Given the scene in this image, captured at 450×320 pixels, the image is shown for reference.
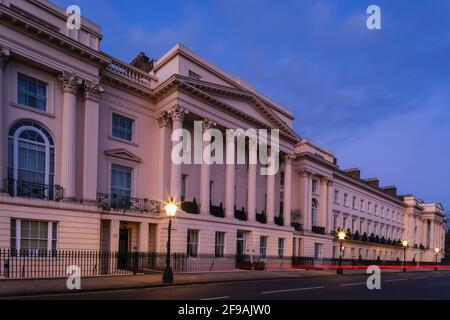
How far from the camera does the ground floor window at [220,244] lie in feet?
90.8

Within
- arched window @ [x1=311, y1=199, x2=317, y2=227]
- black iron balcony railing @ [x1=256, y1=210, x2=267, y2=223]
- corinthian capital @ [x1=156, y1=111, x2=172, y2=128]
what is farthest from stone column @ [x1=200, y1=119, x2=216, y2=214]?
arched window @ [x1=311, y1=199, x2=317, y2=227]

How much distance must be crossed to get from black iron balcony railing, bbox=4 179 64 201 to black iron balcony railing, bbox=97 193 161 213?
2643 millimetres

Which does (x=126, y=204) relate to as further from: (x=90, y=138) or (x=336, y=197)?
(x=336, y=197)

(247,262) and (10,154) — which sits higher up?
(10,154)

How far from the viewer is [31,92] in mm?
19984

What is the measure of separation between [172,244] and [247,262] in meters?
7.11

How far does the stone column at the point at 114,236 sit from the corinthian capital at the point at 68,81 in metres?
7.82

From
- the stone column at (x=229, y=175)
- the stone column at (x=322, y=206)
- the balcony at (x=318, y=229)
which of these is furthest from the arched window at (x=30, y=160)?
the stone column at (x=322, y=206)

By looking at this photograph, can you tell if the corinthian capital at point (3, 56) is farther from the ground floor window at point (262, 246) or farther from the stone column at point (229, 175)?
the ground floor window at point (262, 246)

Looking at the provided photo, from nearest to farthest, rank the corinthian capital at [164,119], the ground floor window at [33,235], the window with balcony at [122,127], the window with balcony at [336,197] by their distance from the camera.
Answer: the ground floor window at [33,235] → the window with balcony at [122,127] → the corinthian capital at [164,119] → the window with balcony at [336,197]

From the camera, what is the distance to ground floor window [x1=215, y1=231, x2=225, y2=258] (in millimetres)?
27677

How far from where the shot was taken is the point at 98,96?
2230cm
